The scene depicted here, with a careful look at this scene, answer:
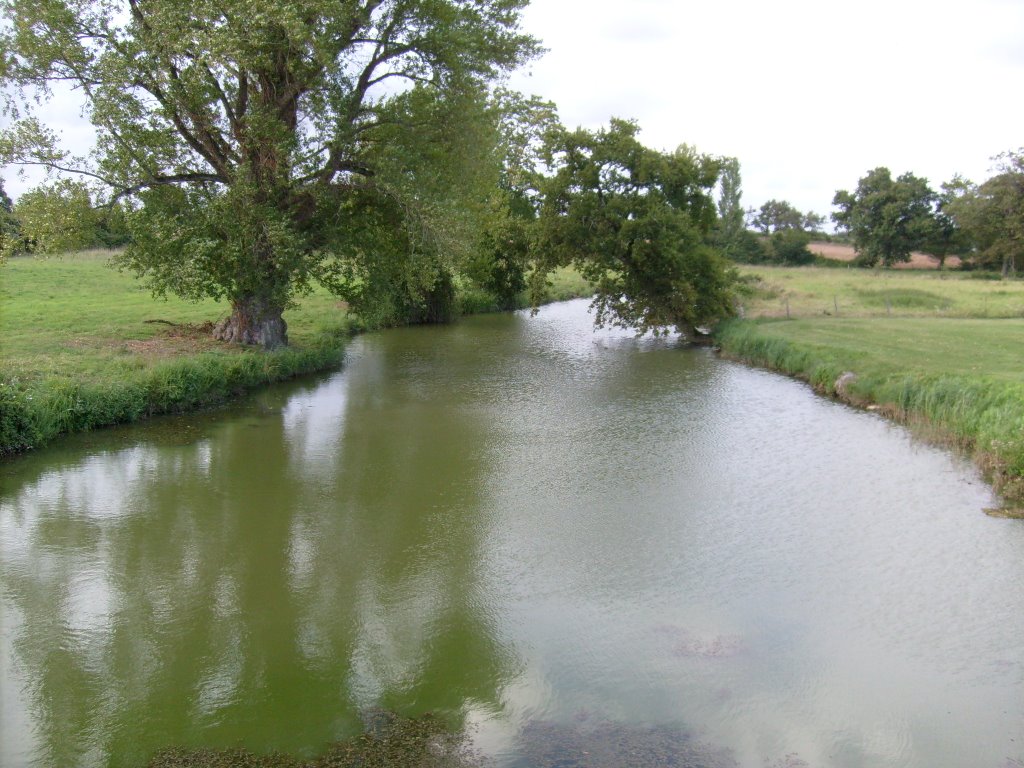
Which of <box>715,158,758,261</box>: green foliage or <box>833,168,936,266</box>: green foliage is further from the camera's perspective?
<box>715,158,758,261</box>: green foliage

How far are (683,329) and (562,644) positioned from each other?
21643 mm

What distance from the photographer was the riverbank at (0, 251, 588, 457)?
1466 centimetres

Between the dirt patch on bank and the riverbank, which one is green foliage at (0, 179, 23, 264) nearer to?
the riverbank

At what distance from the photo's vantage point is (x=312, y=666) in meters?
7.41

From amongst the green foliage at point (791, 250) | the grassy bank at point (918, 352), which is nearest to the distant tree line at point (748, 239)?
the green foliage at point (791, 250)

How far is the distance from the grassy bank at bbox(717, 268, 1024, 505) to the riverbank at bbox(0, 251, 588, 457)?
13071 mm

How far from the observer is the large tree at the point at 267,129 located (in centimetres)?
1797

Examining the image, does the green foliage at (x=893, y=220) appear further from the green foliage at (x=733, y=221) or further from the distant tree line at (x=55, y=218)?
the distant tree line at (x=55, y=218)

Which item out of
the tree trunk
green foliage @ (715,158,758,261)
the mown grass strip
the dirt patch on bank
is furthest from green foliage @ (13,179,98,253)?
the dirt patch on bank

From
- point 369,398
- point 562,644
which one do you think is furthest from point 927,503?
point 369,398

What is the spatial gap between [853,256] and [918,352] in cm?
5304

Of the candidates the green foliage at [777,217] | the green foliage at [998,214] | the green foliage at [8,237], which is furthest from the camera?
the green foliage at [777,217]

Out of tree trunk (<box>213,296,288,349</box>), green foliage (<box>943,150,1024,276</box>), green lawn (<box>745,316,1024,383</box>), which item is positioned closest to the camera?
green lawn (<box>745,316,1024,383</box>)

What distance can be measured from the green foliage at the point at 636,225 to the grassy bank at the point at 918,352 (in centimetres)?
198
